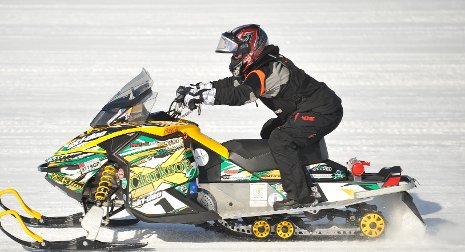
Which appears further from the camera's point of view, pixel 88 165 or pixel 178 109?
pixel 178 109

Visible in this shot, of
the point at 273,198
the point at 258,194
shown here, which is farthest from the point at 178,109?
the point at 273,198

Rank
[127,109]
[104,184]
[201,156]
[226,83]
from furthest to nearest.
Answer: [226,83] < [201,156] < [127,109] < [104,184]

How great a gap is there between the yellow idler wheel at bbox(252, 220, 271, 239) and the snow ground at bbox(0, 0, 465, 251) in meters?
0.10

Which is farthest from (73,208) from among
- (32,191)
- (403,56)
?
(403,56)

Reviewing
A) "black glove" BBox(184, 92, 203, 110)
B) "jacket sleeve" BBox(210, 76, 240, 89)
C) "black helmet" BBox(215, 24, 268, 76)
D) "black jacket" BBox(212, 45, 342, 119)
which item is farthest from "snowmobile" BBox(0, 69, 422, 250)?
"black helmet" BBox(215, 24, 268, 76)

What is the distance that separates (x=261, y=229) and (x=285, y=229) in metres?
0.20

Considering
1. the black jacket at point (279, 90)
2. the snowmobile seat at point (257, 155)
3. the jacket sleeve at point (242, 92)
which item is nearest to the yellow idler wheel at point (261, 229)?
the snowmobile seat at point (257, 155)

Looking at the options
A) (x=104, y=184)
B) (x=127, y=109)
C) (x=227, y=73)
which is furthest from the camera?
(x=227, y=73)

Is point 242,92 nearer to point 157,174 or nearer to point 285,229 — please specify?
point 157,174

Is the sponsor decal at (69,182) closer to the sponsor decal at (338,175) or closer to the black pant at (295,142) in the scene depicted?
the black pant at (295,142)

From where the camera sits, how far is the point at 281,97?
745 centimetres

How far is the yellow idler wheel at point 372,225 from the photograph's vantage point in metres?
7.48

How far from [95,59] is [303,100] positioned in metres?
7.40

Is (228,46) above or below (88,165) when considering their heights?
above
